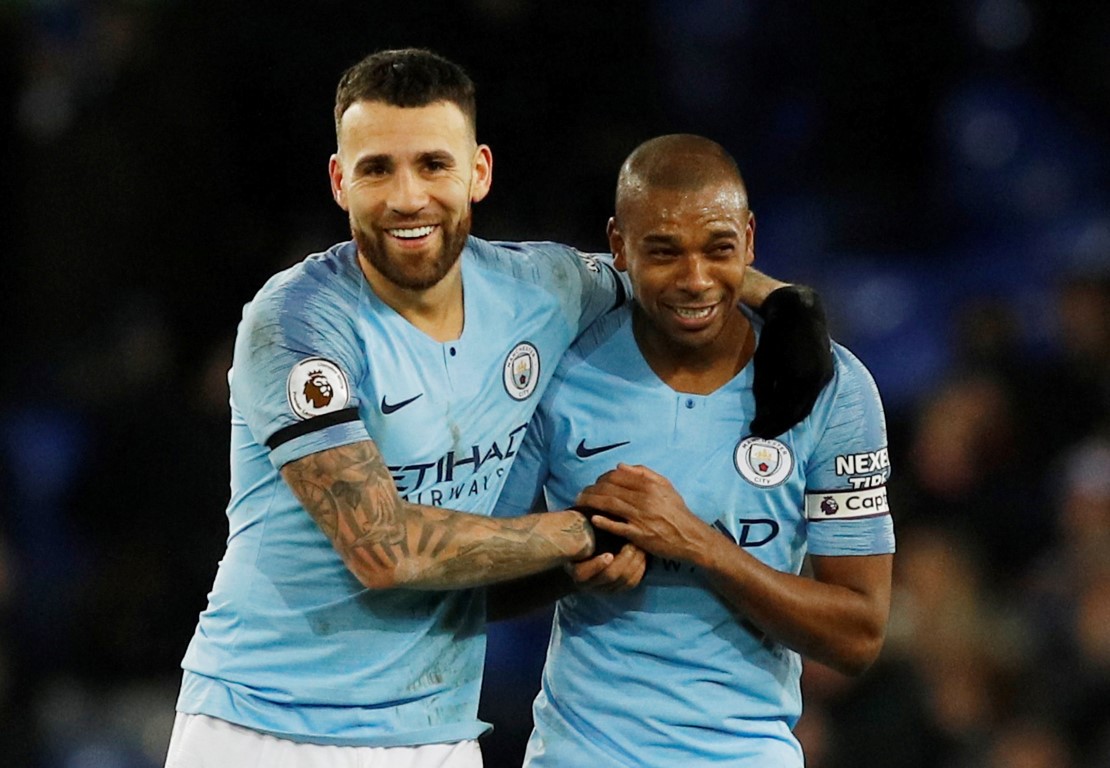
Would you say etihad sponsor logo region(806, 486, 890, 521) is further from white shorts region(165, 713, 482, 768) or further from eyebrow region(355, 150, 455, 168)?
eyebrow region(355, 150, 455, 168)

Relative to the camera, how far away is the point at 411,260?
10.8ft

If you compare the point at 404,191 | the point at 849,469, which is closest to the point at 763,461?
the point at 849,469

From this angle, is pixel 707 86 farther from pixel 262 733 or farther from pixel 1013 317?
pixel 262 733

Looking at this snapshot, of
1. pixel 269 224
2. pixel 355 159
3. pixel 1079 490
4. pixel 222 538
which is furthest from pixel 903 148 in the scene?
pixel 355 159

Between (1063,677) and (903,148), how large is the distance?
2.99m

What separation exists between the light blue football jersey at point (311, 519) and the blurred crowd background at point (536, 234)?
2746 millimetres

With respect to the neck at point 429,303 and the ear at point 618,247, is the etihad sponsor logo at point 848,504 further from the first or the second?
the neck at point 429,303

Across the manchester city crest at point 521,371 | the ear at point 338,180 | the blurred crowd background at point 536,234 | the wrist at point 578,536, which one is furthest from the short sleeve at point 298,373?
the blurred crowd background at point 536,234

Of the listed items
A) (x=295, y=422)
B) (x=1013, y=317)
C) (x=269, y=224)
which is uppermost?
(x=269, y=224)

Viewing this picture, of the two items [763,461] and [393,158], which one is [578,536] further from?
[393,158]

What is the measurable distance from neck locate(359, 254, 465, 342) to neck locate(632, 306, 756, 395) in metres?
0.41

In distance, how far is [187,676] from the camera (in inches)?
135

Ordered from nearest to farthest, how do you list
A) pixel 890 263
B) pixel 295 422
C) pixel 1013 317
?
1. pixel 295 422
2. pixel 1013 317
3. pixel 890 263

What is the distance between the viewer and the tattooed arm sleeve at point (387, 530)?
3123mm
